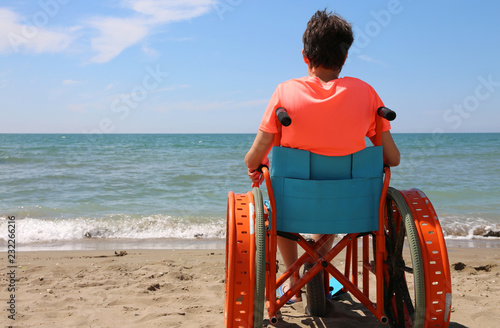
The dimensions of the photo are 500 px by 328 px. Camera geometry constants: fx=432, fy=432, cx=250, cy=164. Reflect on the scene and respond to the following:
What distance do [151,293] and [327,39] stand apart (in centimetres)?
233

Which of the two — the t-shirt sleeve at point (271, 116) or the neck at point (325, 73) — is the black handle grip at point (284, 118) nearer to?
the t-shirt sleeve at point (271, 116)

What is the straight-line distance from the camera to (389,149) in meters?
2.27

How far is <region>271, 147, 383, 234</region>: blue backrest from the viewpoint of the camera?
211 centimetres

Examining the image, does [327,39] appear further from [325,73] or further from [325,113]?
[325,113]

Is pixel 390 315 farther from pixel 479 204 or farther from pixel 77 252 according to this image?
pixel 479 204

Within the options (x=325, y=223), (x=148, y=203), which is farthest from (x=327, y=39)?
(x=148, y=203)

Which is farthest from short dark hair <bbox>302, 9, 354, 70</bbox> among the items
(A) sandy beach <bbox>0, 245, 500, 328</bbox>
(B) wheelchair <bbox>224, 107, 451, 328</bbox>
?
(A) sandy beach <bbox>0, 245, 500, 328</bbox>

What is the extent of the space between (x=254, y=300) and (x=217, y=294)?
1.44m

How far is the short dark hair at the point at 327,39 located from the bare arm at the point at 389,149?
0.43 metres

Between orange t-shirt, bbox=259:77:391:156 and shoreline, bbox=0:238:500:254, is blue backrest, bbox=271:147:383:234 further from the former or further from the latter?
shoreline, bbox=0:238:500:254

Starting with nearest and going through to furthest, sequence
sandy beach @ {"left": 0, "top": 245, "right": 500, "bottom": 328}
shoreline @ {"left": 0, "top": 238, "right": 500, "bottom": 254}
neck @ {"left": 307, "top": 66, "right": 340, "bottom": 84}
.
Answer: neck @ {"left": 307, "top": 66, "right": 340, "bottom": 84}, sandy beach @ {"left": 0, "top": 245, "right": 500, "bottom": 328}, shoreline @ {"left": 0, "top": 238, "right": 500, "bottom": 254}

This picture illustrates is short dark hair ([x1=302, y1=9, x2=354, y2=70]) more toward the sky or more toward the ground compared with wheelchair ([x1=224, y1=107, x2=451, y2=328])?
more toward the sky

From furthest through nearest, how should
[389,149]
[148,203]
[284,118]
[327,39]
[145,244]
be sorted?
[148,203] < [145,244] < [389,149] < [327,39] < [284,118]

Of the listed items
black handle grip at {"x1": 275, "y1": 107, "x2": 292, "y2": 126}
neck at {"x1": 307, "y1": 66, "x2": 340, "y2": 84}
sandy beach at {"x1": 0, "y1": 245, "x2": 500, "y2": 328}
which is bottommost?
sandy beach at {"x1": 0, "y1": 245, "x2": 500, "y2": 328}
